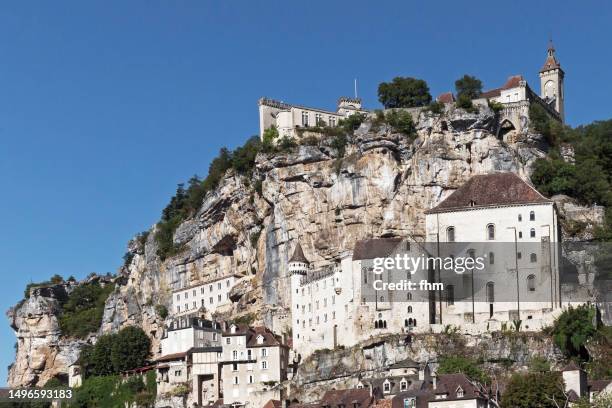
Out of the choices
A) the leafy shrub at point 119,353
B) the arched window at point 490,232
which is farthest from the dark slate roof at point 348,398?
the leafy shrub at point 119,353

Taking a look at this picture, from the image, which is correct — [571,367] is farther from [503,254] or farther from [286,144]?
[286,144]

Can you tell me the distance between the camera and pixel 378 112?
118 metres

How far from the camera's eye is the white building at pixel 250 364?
108m

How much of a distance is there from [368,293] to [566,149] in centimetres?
2705

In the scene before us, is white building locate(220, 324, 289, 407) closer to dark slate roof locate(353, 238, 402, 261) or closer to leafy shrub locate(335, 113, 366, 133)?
dark slate roof locate(353, 238, 402, 261)

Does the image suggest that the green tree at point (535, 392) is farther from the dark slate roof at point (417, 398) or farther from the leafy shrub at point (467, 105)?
the leafy shrub at point (467, 105)

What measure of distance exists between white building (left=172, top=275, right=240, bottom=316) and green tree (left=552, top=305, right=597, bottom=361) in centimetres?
3758

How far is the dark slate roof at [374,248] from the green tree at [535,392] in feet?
65.7

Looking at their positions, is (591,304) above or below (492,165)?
below

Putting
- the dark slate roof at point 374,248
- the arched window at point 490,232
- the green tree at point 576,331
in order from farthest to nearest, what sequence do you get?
the dark slate roof at point 374,248
the arched window at point 490,232
the green tree at point 576,331

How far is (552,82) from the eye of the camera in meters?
139

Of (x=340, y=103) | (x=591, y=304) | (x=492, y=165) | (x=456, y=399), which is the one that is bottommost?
(x=456, y=399)

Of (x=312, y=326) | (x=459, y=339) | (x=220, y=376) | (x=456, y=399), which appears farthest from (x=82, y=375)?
(x=456, y=399)

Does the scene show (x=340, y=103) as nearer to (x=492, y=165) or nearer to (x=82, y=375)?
(x=492, y=165)
